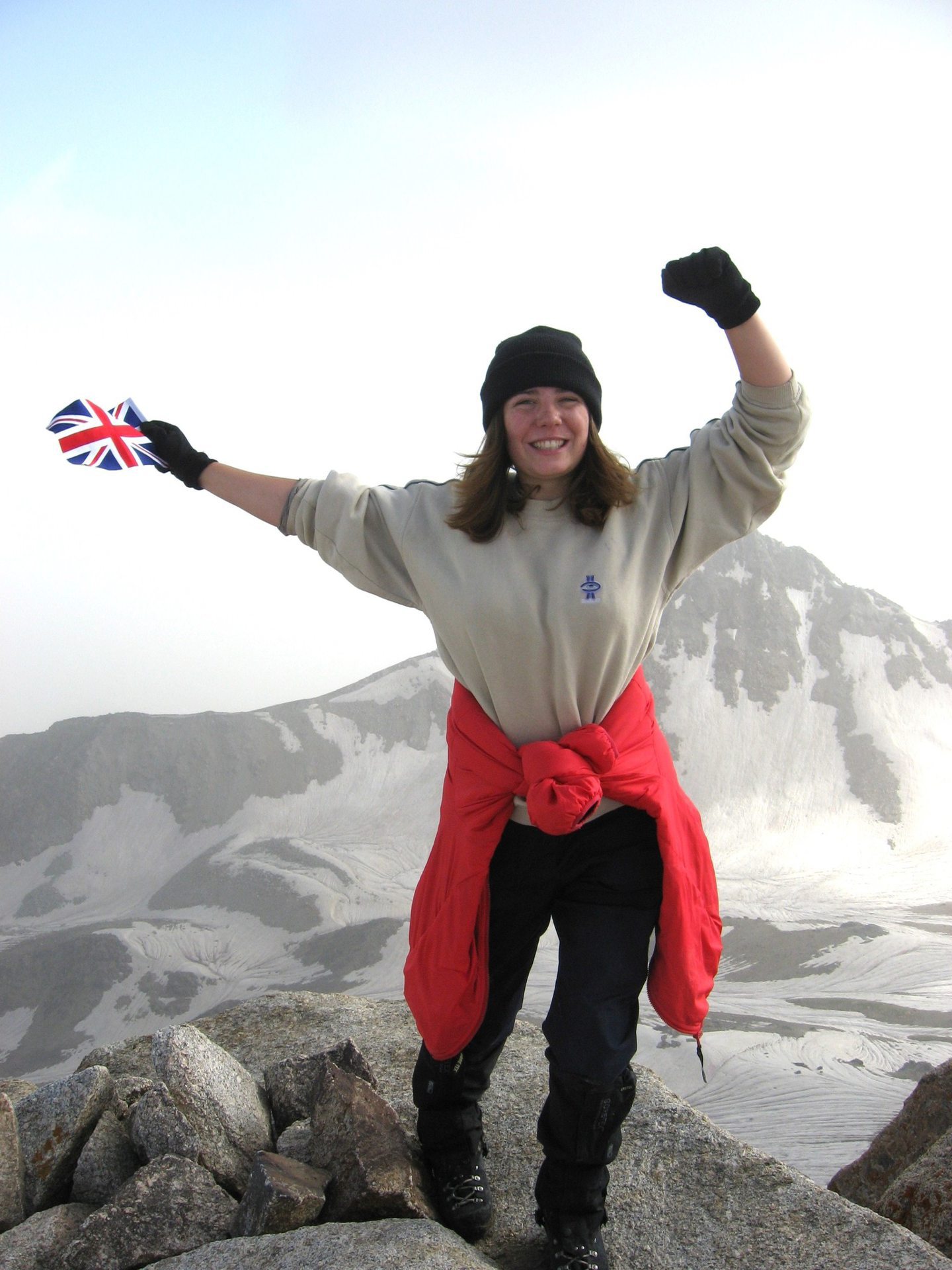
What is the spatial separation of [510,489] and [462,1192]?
2697 millimetres

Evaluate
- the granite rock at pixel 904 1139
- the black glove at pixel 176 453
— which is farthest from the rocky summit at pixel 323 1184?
the black glove at pixel 176 453

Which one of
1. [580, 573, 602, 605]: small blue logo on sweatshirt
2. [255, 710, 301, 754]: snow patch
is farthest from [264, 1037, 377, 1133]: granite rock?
[255, 710, 301, 754]: snow patch

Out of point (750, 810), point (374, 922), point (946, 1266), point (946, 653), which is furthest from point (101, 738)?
point (946, 1266)

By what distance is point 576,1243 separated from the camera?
115 inches

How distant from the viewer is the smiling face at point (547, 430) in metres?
3.06

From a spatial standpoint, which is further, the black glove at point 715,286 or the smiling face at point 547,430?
the smiling face at point 547,430

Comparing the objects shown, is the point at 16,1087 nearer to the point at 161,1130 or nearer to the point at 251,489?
the point at 161,1130

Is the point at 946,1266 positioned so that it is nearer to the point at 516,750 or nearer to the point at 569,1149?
the point at 569,1149

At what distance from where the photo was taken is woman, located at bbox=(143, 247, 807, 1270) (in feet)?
9.55

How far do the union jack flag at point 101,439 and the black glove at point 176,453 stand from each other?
37mm

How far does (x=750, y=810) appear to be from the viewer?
73875mm

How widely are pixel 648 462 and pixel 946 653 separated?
91961 mm

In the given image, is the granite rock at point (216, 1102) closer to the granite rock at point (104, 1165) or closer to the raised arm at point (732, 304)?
the granite rock at point (104, 1165)

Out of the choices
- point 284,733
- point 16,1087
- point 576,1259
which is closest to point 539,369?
point 576,1259
